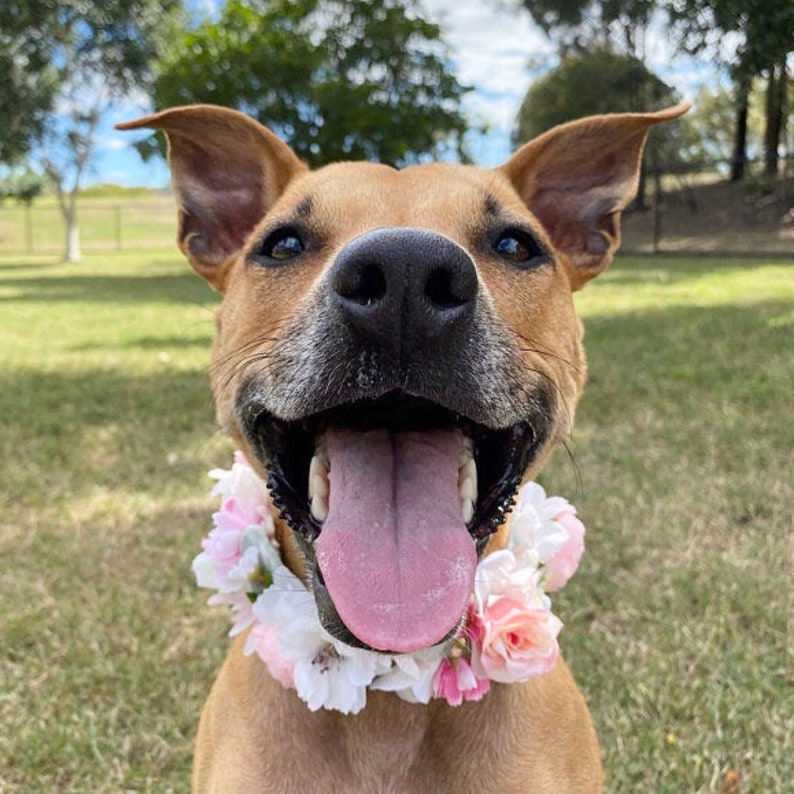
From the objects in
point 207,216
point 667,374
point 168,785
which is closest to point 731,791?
point 168,785

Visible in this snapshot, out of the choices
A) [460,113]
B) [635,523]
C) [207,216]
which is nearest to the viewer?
[207,216]

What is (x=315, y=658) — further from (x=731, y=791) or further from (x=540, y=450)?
(x=731, y=791)

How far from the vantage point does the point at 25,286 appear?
23.5 metres

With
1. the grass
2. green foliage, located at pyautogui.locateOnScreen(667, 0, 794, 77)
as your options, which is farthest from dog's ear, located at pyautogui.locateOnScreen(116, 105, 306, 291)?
green foliage, located at pyautogui.locateOnScreen(667, 0, 794, 77)

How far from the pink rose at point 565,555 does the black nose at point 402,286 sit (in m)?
1.21

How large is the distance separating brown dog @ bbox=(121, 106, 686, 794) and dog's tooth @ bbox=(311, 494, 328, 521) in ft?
0.13

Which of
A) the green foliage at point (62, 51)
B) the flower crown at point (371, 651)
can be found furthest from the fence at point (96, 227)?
the flower crown at point (371, 651)

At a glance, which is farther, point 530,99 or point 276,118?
point 530,99

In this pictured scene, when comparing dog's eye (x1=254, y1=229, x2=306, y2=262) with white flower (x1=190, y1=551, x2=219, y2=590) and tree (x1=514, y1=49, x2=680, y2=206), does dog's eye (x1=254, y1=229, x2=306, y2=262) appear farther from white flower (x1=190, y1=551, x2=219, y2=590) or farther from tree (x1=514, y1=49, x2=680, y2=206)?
tree (x1=514, y1=49, x2=680, y2=206)

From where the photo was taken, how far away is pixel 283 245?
2699 millimetres

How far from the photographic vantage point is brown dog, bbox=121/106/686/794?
2.02 m

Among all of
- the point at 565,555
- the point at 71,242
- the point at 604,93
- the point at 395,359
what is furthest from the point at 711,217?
the point at 395,359

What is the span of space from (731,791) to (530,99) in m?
44.5

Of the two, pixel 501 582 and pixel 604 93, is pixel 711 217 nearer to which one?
pixel 604 93
